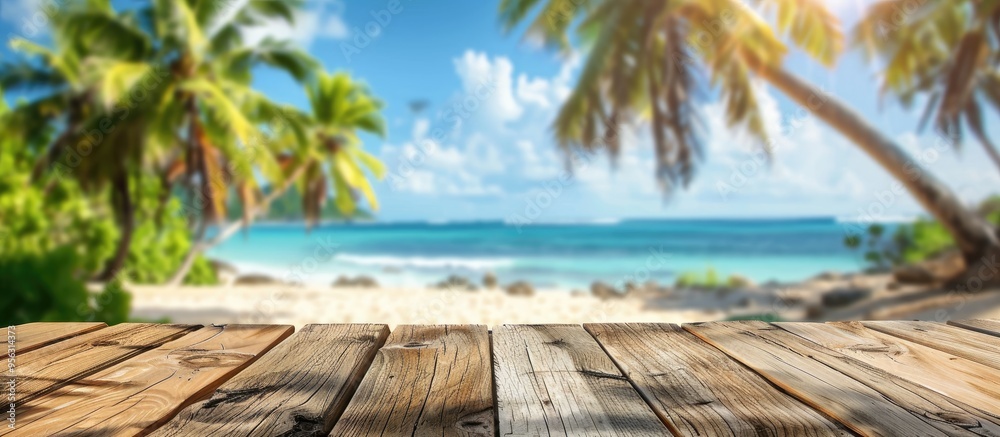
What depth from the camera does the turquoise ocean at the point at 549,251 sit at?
16.7m

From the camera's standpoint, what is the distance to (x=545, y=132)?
11.1 meters

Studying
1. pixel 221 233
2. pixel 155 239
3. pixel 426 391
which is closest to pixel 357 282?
pixel 221 233

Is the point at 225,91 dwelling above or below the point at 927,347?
above

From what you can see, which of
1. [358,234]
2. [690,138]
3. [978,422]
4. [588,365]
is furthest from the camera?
[358,234]

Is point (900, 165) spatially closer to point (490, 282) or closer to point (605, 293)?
point (605, 293)

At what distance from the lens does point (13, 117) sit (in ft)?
34.6

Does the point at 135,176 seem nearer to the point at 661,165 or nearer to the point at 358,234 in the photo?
the point at 661,165

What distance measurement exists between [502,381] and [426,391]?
0.30 ft

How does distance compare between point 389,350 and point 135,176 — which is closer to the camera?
point 389,350

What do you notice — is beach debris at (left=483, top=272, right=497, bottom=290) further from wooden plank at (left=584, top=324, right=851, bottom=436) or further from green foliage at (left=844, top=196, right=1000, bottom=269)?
wooden plank at (left=584, top=324, right=851, bottom=436)

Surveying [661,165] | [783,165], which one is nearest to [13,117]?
[661,165]

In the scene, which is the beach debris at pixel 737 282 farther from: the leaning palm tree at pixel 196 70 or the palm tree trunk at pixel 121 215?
the palm tree trunk at pixel 121 215

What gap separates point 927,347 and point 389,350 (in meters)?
0.76

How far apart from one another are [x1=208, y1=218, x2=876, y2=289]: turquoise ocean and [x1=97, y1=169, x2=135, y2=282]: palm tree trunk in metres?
4.58
